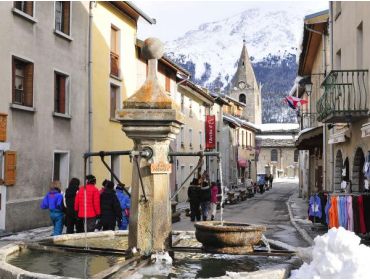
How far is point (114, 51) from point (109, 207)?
45.2ft

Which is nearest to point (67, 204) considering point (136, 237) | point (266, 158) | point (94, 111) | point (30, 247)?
point (30, 247)

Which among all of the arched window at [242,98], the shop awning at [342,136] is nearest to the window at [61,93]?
the shop awning at [342,136]

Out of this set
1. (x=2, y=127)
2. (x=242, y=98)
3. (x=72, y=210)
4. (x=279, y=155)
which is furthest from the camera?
(x=242, y=98)

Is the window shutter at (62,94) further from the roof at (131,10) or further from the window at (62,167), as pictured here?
the roof at (131,10)

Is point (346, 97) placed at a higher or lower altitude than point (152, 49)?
higher

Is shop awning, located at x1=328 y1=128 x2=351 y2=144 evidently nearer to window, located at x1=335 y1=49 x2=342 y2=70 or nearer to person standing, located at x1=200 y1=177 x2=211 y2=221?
window, located at x1=335 y1=49 x2=342 y2=70

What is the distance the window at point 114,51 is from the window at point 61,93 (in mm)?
4233

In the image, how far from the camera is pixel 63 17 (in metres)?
19.6

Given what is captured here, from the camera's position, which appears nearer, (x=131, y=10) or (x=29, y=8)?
(x=29, y=8)

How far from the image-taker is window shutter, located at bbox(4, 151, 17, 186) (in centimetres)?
1558

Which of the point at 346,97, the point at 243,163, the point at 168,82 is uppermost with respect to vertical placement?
the point at 168,82

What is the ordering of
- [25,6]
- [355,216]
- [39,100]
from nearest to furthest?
[355,216], [25,6], [39,100]

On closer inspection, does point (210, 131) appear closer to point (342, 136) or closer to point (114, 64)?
point (114, 64)

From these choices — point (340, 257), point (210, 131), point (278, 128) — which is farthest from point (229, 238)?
point (278, 128)
